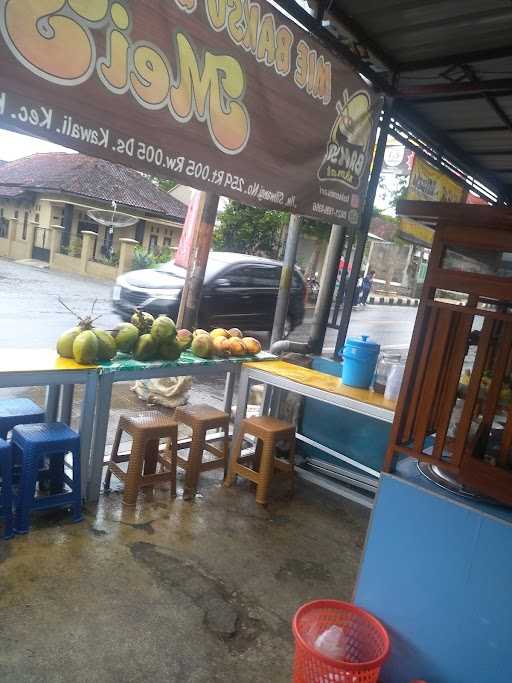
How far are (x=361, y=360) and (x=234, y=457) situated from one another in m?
1.23

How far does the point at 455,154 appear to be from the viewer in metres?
5.98

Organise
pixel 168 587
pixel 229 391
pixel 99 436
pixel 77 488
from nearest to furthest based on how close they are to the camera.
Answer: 1. pixel 168 587
2. pixel 77 488
3. pixel 99 436
4. pixel 229 391

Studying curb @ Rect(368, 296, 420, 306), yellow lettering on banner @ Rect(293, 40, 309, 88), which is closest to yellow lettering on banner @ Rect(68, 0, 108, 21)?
yellow lettering on banner @ Rect(293, 40, 309, 88)

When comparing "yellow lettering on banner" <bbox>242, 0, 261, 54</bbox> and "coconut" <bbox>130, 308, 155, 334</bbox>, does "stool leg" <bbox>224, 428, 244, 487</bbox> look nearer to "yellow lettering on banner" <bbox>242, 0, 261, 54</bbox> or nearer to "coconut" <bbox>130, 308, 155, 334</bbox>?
"coconut" <bbox>130, 308, 155, 334</bbox>

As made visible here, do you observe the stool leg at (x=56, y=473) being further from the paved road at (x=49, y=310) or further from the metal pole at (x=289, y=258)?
the paved road at (x=49, y=310)

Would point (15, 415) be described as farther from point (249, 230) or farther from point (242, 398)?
point (249, 230)

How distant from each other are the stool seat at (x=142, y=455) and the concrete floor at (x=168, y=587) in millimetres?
140

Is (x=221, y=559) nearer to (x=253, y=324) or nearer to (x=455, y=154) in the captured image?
(x=455, y=154)

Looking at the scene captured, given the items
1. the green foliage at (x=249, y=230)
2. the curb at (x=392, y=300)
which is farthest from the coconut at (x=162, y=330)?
the curb at (x=392, y=300)

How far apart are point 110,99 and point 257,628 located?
8.93 feet

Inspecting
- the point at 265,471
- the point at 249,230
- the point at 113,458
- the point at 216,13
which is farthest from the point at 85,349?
the point at 249,230

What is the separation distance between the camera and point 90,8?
95.3 inches

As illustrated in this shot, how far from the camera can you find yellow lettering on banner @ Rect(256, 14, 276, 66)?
322cm

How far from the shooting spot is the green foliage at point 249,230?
12.4 m
